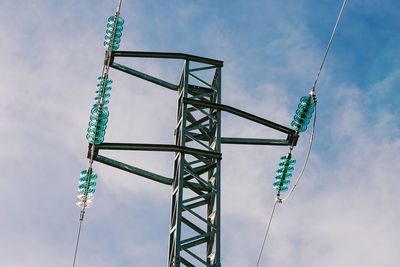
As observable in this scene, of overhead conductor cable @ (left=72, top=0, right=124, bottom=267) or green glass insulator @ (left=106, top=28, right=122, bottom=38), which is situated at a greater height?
green glass insulator @ (left=106, top=28, right=122, bottom=38)

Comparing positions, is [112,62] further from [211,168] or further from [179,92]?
[211,168]

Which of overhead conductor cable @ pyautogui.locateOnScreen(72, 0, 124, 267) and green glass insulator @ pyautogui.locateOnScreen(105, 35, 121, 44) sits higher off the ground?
green glass insulator @ pyautogui.locateOnScreen(105, 35, 121, 44)

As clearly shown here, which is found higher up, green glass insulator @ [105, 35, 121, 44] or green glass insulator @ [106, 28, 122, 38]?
green glass insulator @ [106, 28, 122, 38]

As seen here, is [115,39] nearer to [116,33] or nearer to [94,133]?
[116,33]

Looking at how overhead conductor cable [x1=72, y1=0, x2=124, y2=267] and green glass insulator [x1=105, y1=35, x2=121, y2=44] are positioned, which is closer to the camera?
overhead conductor cable [x1=72, y1=0, x2=124, y2=267]

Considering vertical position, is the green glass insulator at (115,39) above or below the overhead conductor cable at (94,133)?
above

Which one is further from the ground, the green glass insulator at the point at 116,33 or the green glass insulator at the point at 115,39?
the green glass insulator at the point at 116,33

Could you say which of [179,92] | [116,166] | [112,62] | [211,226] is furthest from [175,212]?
[112,62]

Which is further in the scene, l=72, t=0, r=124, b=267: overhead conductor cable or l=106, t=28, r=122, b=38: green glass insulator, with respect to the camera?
l=106, t=28, r=122, b=38: green glass insulator

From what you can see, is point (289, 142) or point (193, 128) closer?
point (193, 128)

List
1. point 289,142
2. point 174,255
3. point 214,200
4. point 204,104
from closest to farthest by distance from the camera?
point 174,255 → point 214,200 → point 204,104 → point 289,142

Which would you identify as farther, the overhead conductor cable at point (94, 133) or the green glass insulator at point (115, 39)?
the green glass insulator at point (115, 39)

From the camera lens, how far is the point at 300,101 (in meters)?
15.9

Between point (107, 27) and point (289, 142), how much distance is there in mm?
5238
